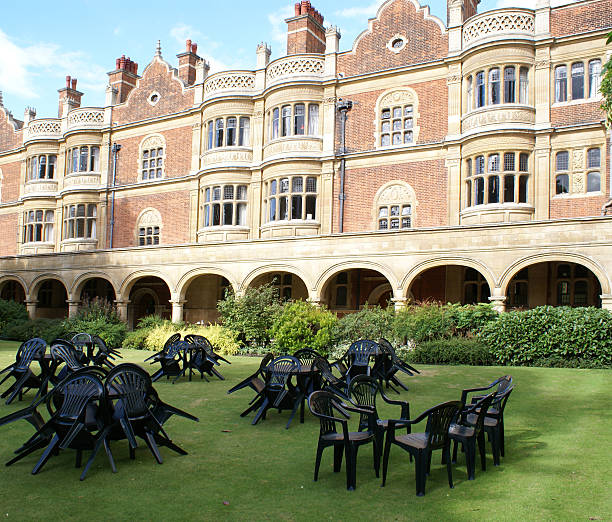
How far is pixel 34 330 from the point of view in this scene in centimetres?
2464

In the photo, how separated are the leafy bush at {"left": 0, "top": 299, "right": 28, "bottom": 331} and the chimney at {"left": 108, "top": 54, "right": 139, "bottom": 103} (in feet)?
43.2

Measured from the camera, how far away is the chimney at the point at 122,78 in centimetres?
3462

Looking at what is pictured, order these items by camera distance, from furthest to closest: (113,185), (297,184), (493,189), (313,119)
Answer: (113,185)
(313,119)
(297,184)
(493,189)

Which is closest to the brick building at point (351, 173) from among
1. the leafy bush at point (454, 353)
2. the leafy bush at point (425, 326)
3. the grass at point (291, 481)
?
the leafy bush at point (425, 326)

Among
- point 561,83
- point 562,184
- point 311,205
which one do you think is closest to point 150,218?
point 311,205

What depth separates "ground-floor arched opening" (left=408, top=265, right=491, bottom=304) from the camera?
2306 centimetres

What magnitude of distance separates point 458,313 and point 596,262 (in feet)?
13.2

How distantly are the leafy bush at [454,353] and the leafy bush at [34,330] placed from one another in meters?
14.1

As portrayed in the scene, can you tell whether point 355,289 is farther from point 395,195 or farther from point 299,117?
point 299,117

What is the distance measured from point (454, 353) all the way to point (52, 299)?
85.6ft

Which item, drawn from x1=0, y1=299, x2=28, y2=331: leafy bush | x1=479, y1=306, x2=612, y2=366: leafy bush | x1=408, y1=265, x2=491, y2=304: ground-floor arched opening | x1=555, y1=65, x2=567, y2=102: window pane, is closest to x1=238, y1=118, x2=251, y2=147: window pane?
x1=408, y1=265, x2=491, y2=304: ground-floor arched opening

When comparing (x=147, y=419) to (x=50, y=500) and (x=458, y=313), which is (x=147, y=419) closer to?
(x=50, y=500)

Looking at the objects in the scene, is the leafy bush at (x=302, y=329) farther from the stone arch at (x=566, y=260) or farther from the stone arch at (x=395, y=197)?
the stone arch at (x=395, y=197)

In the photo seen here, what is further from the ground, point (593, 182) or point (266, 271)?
point (593, 182)
